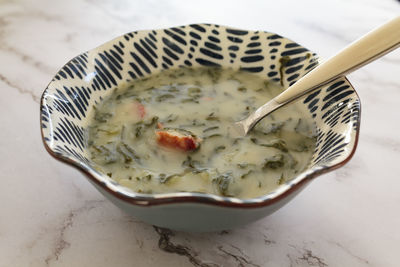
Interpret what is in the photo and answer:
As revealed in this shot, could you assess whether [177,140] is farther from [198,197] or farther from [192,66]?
[192,66]

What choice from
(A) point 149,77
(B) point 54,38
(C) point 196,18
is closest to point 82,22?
(B) point 54,38

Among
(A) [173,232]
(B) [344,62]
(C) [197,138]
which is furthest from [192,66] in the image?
(A) [173,232]

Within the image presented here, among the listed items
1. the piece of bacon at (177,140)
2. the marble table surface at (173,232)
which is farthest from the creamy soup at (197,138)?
the marble table surface at (173,232)

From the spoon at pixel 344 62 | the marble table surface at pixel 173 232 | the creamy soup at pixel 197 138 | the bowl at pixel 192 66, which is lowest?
the marble table surface at pixel 173 232

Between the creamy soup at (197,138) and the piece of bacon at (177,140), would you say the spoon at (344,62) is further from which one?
the piece of bacon at (177,140)

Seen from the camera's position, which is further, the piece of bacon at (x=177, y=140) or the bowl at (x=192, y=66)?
the piece of bacon at (x=177, y=140)

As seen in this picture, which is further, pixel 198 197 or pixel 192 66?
pixel 192 66

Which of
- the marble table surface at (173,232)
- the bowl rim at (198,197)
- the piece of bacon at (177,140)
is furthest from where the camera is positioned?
the piece of bacon at (177,140)

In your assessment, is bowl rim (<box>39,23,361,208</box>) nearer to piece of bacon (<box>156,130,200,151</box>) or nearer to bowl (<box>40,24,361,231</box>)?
bowl (<box>40,24,361,231</box>)
